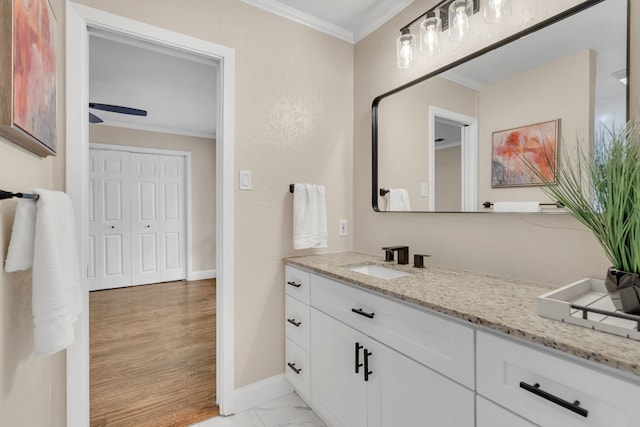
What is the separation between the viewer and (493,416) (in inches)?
33.2

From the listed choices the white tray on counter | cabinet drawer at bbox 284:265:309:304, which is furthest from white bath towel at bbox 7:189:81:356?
the white tray on counter

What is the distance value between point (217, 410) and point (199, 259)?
357cm

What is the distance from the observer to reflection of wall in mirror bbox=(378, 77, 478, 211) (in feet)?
5.33

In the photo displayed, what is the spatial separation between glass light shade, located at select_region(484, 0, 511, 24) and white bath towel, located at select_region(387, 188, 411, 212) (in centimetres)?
94

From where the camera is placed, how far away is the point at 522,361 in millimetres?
789

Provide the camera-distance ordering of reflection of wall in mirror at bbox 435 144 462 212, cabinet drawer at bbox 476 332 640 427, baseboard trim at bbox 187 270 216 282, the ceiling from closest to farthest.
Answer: cabinet drawer at bbox 476 332 640 427 → reflection of wall in mirror at bbox 435 144 462 212 → the ceiling → baseboard trim at bbox 187 270 216 282

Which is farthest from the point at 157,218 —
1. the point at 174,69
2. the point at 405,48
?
the point at 405,48

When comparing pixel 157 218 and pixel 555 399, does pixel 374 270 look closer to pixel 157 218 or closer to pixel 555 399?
pixel 555 399

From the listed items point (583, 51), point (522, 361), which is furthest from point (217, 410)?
point (583, 51)

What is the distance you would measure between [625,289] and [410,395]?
730 millimetres

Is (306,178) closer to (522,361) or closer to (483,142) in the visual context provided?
(483,142)

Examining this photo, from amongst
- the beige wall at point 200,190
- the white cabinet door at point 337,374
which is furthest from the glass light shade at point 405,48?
the beige wall at point 200,190

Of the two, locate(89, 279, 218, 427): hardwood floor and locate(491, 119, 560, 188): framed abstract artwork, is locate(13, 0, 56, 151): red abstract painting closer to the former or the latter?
locate(89, 279, 218, 427): hardwood floor

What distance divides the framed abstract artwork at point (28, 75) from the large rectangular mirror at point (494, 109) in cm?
169
